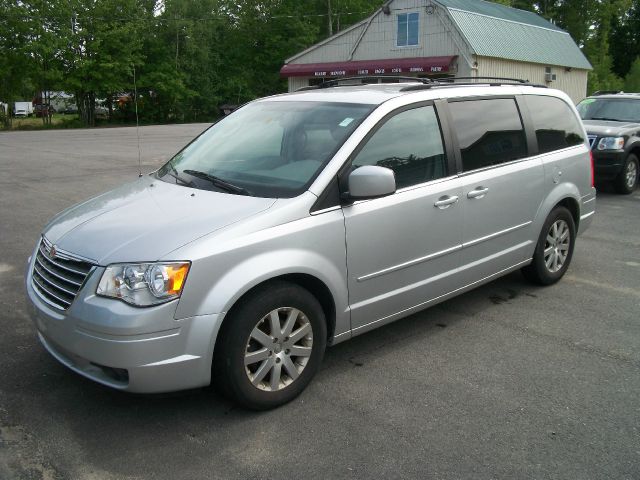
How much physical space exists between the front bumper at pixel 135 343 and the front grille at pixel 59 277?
3.2 inches

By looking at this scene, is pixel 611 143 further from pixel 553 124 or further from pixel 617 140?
pixel 553 124

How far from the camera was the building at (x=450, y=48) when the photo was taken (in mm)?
30984

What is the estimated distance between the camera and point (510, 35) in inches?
1310

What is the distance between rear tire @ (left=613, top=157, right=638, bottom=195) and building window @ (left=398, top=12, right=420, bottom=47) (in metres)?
23.3

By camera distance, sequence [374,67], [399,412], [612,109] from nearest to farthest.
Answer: [399,412] < [612,109] < [374,67]

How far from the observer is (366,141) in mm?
4094

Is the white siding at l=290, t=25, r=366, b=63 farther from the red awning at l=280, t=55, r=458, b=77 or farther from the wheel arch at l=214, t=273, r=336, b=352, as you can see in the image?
the wheel arch at l=214, t=273, r=336, b=352

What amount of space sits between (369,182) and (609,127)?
9.29 metres

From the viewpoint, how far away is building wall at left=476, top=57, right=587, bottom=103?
1224 inches

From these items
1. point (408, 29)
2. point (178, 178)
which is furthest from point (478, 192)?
point (408, 29)

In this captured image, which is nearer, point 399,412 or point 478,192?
point 399,412

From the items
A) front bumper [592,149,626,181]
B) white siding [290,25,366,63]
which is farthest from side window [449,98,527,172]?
white siding [290,25,366,63]

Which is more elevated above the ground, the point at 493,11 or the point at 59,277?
the point at 493,11

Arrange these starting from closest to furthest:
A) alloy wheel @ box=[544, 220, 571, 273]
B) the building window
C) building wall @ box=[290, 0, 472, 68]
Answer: alloy wheel @ box=[544, 220, 571, 273] < building wall @ box=[290, 0, 472, 68] < the building window
